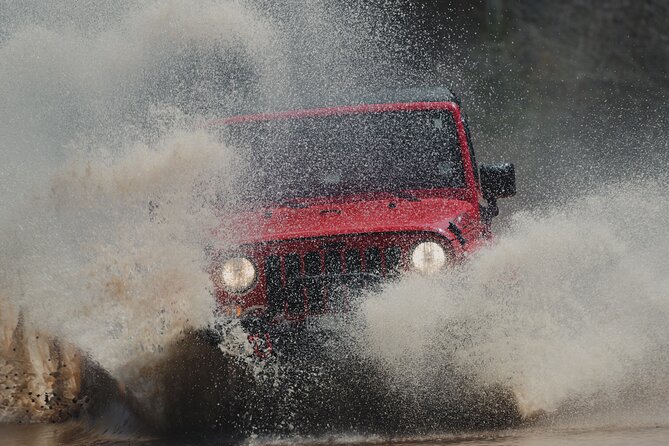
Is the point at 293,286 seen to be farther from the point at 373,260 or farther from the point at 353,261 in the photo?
the point at 373,260

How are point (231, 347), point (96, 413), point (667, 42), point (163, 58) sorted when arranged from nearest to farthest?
1. point (231, 347)
2. point (96, 413)
3. point (163, 58)
4. point (667, 42)

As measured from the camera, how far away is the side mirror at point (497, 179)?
23.9ft

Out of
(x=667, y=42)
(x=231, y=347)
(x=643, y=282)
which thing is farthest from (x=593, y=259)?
(x=667, y=42)

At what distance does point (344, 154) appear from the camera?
7391mm

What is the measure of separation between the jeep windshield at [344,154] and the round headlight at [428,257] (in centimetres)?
101

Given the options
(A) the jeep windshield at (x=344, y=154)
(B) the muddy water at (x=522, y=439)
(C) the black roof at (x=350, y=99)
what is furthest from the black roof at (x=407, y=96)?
(B) the muddy water at (x=522, y=439)

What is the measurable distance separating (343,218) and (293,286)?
596 mm

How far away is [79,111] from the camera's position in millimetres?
11008

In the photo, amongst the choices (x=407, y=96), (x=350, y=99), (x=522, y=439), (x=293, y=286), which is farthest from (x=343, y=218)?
(x=522, y=439)

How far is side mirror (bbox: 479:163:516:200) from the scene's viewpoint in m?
7.28

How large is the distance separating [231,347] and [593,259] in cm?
221

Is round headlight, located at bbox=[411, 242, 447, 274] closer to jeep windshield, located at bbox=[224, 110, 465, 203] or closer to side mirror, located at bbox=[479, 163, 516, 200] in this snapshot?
jeep windshield, located at bbox=[224, 110, 465, 203]

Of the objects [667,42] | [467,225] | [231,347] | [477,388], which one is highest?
[667,42]

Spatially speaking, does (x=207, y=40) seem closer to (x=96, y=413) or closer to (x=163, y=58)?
(x=163, y=58)
